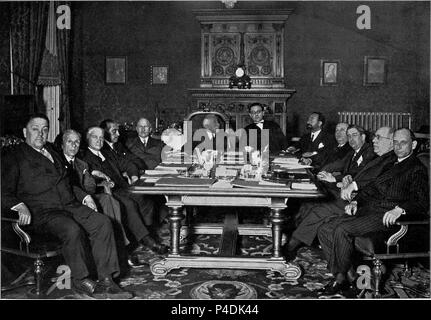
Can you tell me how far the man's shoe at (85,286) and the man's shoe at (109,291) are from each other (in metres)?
0.04

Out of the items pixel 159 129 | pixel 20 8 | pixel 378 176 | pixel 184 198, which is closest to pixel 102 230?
pixel 184 198

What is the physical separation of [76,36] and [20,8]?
4.05 meters

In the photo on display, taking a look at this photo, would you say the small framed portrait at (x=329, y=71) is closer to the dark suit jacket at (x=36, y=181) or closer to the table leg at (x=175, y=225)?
the table leg at (x=175, y=225)

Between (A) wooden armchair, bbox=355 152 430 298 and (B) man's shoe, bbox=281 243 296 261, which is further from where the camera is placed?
(B) man's shoe, bbox=281 243 296 261

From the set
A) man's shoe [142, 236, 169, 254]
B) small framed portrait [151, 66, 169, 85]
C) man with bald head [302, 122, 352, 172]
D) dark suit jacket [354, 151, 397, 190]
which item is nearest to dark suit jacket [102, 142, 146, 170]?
man's shoe [142, 236, 169, 254]

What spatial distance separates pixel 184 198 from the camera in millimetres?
3773

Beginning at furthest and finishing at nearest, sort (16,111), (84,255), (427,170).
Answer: (16,111) < (427,170) < (84,255)

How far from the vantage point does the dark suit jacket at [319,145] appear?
6.25 m

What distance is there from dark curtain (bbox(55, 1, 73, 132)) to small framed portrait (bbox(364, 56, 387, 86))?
6.03 m

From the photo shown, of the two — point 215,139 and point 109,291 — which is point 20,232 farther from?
point 215,139

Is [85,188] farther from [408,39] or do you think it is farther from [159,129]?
[408,39]

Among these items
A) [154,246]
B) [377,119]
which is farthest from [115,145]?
[377,119]

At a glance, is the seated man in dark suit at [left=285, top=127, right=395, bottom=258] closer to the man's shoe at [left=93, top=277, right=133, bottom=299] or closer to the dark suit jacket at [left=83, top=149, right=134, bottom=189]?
the man's shoe at [left=93, top=277, right=133, bottom=299]

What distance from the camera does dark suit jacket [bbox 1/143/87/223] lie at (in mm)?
3611
